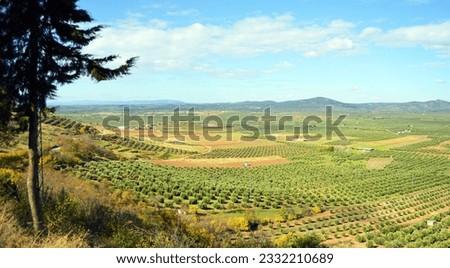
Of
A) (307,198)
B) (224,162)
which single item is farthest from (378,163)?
(307,198)

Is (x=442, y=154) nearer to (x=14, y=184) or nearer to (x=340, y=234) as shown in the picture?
(x=340, y=234)

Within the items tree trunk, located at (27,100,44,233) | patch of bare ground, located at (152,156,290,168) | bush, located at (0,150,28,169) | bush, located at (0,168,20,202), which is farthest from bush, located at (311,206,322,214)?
patch of bare ground, located at (152,156,290,168)

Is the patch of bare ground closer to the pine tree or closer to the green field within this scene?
the green field

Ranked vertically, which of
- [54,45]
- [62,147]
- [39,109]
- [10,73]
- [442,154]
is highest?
[54,45]

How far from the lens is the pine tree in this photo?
10.0m

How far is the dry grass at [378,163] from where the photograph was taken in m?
87.3

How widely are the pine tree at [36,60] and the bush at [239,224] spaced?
1994cm

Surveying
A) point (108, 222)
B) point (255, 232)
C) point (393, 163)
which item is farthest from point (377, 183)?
point (108, 222)

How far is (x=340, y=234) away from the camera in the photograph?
31703 millimetres

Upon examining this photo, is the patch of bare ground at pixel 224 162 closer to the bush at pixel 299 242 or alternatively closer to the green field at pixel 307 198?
the green field at pixel 307 198

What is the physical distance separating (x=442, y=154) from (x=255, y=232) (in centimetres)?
10241

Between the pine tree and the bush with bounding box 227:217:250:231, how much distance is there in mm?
19938

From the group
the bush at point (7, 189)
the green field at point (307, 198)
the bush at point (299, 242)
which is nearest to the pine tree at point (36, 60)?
the bush at point (7, 189)
